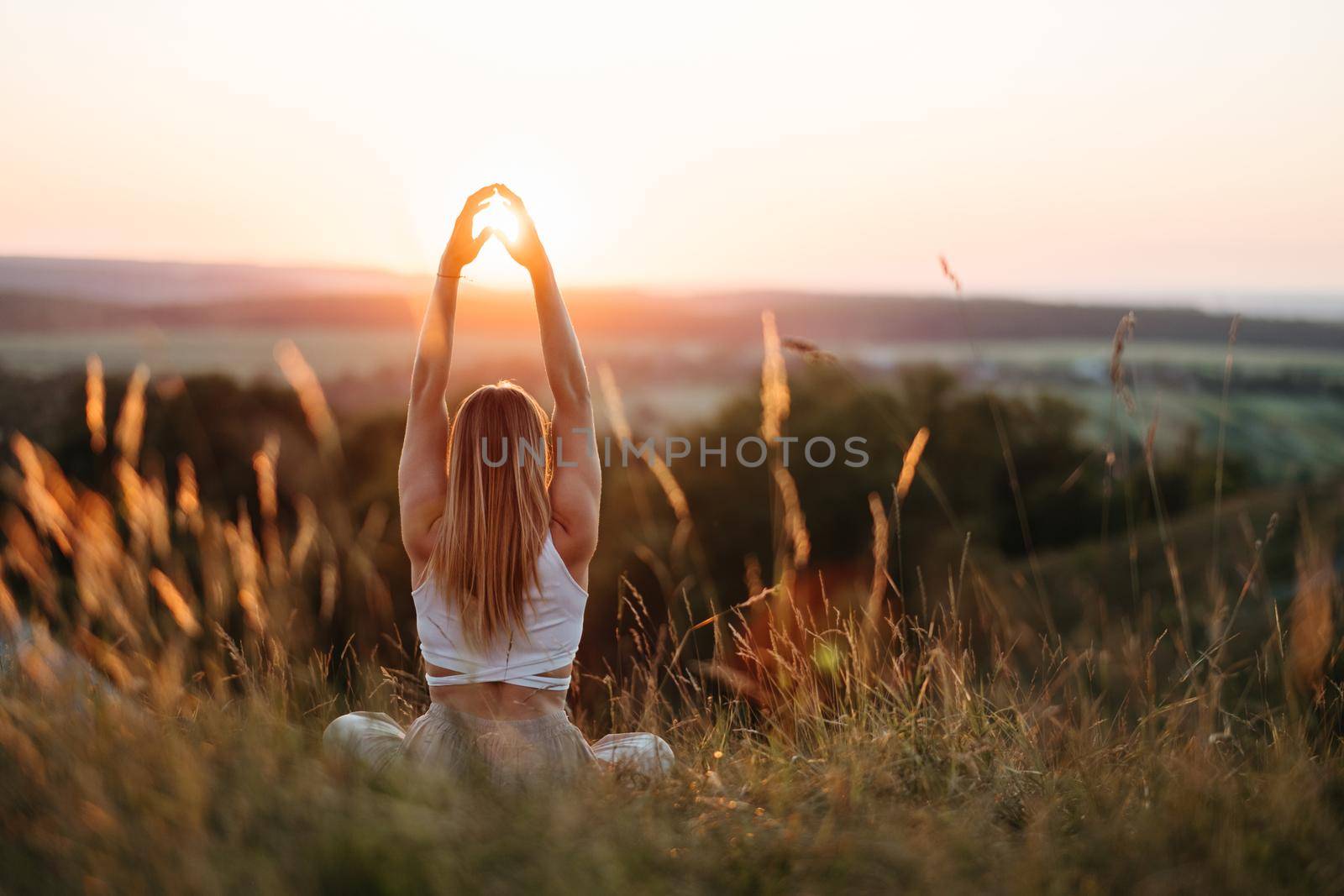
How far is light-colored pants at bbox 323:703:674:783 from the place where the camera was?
6.85 ft

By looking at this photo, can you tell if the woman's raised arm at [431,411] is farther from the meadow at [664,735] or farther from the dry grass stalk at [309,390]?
the dry grass stalk at [309,390]

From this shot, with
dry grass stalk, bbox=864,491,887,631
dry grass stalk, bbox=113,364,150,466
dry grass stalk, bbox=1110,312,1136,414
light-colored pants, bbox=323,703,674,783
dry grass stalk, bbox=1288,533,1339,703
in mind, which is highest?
dry grass stalk, bbox=1110,312,1136,414

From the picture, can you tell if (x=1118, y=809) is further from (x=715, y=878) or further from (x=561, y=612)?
(x=561, y=612)

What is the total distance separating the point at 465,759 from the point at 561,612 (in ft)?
1.49

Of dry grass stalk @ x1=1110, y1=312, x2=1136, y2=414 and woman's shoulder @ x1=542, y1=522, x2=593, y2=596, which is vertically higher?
dry grass stalk @ x1=1110, y1=312, x2=1136, y2=414

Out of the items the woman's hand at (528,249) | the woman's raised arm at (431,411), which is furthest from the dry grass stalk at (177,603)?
the woman's hand at (528,249)

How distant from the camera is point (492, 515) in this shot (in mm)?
2381

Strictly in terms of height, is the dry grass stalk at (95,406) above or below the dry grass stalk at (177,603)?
above

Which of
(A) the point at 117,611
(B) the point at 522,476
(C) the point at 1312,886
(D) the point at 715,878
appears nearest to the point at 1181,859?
(C) the point at 1312,886

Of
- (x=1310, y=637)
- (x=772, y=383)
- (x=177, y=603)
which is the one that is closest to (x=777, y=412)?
(x=772, y=383)

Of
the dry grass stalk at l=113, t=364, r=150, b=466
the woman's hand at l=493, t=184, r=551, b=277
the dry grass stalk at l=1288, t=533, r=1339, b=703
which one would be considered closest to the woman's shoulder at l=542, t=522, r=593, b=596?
the woman's hand at l=493, t=184, r=551, b=277

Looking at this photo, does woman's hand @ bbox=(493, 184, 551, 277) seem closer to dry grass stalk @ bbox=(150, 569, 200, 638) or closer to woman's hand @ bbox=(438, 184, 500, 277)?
woman's hand @ bbox=(438, 184, 500, 277)

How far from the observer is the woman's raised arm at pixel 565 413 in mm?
2545

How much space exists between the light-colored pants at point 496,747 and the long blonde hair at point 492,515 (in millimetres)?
217
